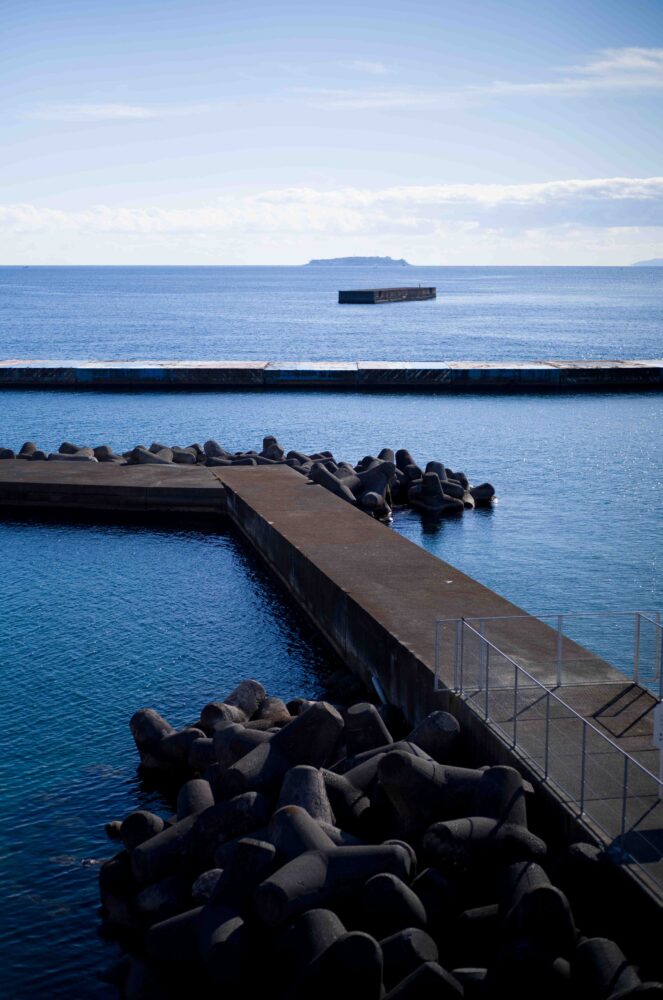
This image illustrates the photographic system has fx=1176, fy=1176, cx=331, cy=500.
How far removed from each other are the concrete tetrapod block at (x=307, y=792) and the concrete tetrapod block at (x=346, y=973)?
6.92 ft

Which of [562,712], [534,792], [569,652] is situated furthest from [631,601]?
[534,792]

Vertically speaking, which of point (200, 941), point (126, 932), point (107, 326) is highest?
point (107, 326)

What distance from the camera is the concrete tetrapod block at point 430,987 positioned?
786 centimetres

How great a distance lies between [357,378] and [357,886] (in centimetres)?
4989

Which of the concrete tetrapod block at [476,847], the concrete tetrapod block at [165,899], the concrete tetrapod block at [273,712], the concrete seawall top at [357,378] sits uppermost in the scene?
the concrete seawall top at [357,378]

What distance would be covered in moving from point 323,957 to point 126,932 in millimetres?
2884

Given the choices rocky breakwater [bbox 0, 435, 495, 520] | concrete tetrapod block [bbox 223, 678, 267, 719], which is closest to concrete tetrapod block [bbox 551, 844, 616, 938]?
concrete tetrapod block [bbox 223, 678, 267, 719]

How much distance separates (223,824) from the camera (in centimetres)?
1034

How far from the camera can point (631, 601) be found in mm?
21234

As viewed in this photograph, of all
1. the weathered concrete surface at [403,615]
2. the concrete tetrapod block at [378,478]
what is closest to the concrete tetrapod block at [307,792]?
the weathered concrete surface at [403,615]

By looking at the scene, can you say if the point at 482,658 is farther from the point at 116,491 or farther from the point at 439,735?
the point at 116,491

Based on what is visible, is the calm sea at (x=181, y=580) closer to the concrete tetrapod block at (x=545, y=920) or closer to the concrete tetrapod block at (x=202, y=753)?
the concrete tetrapod block at (x=202, y=753)

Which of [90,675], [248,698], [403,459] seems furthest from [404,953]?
[403,459]

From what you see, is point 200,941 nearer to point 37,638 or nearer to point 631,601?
point 37,638
